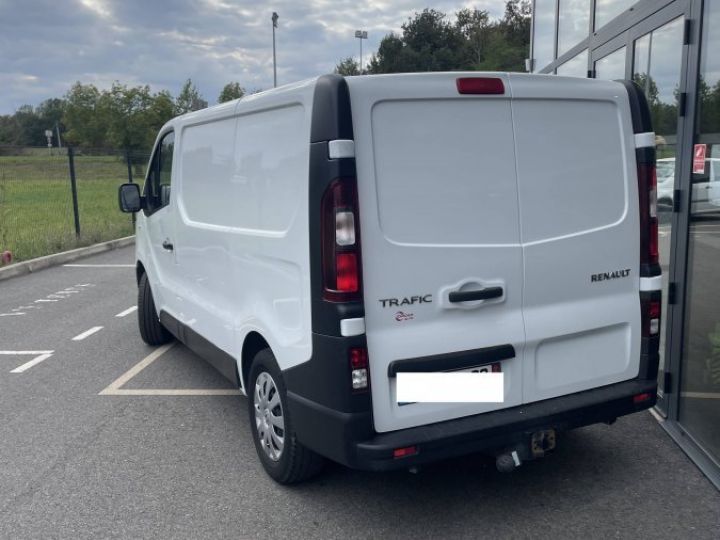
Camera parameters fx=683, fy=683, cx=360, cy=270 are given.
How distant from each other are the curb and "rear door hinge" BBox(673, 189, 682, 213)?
10133mm

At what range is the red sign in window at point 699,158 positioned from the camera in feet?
13.3

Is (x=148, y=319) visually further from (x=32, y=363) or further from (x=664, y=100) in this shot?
(x=664, y=100)

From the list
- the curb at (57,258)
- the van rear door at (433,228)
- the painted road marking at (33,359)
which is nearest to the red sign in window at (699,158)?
the van rear door at (433,228)

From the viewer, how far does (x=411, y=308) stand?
3018mm

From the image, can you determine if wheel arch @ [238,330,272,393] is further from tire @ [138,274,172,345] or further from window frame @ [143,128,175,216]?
tire @ [138,274,172,345]

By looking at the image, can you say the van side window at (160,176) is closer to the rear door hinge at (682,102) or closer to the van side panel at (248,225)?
the van side panel at (248,225)

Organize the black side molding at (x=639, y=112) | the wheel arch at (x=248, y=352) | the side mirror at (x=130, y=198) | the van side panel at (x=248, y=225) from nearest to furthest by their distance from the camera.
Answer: the van side panel at (x=248, y=225) → the black side molding at (x=639, y=112) → the wheel arch at (x=248, y=352) → the side mirror at (x=130, y=198)

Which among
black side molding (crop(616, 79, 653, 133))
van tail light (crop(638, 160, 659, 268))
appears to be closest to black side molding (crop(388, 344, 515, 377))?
van tail light (crop(638, 160, 659, 268))

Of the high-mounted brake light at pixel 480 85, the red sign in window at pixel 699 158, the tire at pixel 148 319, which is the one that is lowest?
the tire at pixel 148 319

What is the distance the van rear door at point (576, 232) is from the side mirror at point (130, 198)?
12.7 ft

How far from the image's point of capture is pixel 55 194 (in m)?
16.9

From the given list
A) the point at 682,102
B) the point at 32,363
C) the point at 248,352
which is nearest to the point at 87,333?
the point at 32,363

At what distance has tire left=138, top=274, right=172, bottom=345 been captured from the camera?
647 centimetres

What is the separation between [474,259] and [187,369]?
364cm
